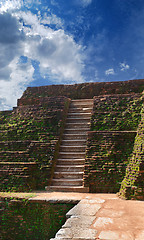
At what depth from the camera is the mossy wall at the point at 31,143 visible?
612 cm

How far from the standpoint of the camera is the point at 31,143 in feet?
23.6

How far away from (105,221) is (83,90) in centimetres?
761

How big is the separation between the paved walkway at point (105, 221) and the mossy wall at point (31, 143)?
2.19m

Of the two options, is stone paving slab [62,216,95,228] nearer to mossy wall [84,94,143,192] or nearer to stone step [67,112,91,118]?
mossy wall [84,94,143,192]

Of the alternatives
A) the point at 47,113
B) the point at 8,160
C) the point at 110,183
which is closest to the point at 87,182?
the point at 110,183

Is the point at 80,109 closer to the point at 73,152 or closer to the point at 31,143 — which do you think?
the point at 73,152

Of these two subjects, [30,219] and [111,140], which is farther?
[111,140]

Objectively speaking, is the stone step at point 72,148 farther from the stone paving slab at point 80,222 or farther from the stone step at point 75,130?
the stone paving slab at point 80,222

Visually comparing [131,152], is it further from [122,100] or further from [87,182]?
[122,100]

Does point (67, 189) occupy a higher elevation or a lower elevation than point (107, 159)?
lower

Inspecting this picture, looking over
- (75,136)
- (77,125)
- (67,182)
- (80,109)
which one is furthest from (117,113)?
(67,182)

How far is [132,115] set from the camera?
734cm

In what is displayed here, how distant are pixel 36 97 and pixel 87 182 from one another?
591cm

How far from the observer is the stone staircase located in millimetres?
6010
